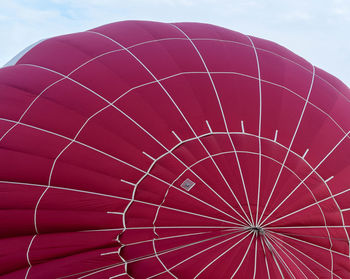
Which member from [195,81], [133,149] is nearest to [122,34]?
[195,81]

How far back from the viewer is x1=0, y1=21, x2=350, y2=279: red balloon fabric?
314cm

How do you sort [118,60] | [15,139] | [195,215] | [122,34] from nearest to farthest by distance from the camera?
1. [195,215]
2. [15,139]
3. [118,60]
4. [122,34]

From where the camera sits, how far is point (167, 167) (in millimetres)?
3377

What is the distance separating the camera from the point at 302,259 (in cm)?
326

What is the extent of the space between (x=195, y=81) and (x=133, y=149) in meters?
0.77

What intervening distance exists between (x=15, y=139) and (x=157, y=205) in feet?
4.08

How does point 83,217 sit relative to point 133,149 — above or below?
below

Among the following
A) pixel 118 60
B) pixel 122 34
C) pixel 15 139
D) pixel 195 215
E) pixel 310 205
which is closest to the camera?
pixel 195 215

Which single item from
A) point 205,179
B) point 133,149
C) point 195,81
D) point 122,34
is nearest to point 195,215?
point 205,179

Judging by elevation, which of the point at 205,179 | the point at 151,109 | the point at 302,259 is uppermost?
the point at 151,109

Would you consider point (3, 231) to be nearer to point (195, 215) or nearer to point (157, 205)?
point (157, 205)

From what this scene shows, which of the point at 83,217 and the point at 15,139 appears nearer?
the point at 83,217

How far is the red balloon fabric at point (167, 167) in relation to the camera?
3.14 m

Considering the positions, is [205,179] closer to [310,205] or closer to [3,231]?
[310,205]
